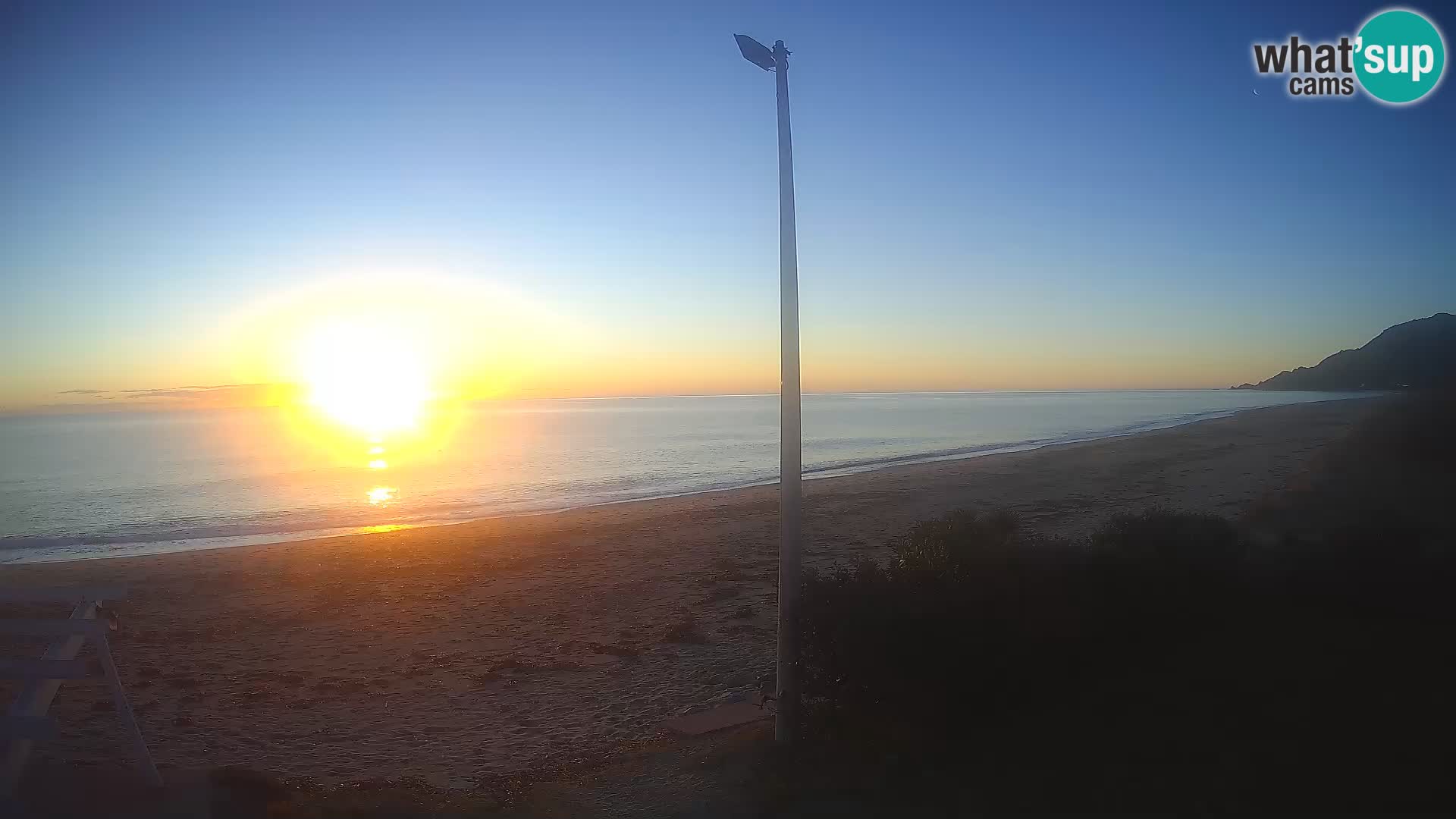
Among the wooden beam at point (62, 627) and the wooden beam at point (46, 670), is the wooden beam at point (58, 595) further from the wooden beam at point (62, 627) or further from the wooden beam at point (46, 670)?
the wooden beam at point (46, 670)

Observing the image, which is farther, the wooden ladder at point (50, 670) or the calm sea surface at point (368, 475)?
the calm sea surface at point (368, 475)

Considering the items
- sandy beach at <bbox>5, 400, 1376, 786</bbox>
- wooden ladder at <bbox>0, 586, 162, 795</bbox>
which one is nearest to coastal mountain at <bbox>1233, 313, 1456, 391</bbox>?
sandy beach at <bbox>5, 400, 1376, 786</bbox>

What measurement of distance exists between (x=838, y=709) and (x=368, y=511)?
3004cm

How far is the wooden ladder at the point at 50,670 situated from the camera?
397 centimetres

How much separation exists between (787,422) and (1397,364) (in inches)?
3139

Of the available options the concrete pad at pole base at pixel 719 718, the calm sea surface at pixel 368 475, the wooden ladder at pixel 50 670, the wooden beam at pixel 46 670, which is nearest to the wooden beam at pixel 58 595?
the wooden ladder at pixel 50 670

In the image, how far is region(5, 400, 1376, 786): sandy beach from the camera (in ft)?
28.7

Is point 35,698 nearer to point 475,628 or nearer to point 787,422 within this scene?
point 787,422

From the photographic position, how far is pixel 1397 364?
66.0 meters

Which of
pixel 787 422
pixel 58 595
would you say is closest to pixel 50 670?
pixel 58 595

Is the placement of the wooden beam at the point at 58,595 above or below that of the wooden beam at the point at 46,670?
above

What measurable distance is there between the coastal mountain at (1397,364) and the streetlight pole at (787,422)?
84.1 feet

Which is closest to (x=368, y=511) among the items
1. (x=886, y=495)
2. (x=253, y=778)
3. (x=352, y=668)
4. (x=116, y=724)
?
(x=886, y=495)

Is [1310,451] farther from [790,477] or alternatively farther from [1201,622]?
[790,477]
